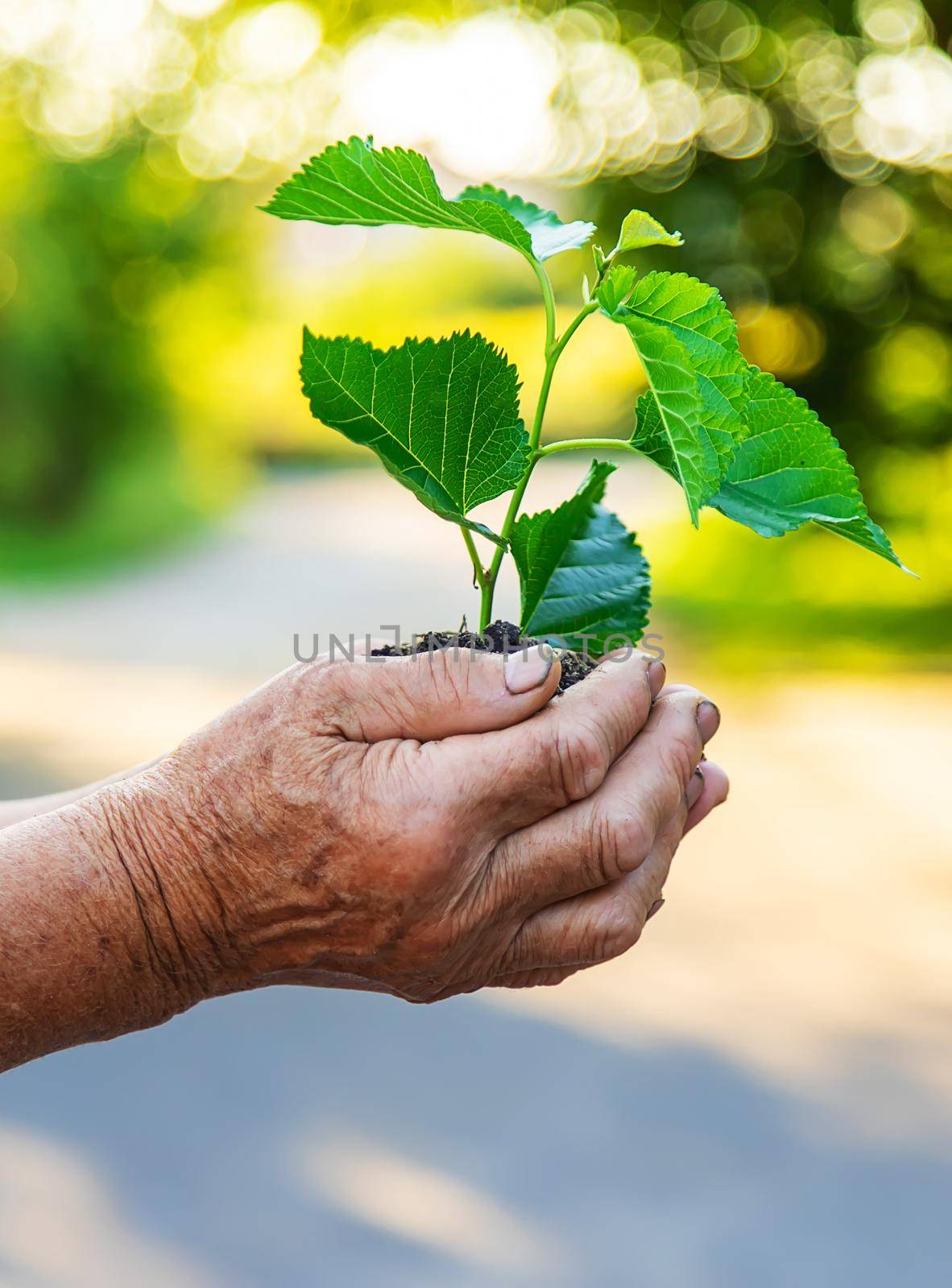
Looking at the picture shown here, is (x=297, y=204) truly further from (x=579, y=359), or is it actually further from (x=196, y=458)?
(x=196, y=458)

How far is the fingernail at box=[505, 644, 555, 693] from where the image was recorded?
0.85 m

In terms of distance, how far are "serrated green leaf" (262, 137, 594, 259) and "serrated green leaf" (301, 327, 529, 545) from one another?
0.26ft

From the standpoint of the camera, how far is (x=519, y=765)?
2.77ft

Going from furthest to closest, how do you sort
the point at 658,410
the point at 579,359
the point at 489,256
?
the point at 489,256, the point at 579,359, the point at 658,410

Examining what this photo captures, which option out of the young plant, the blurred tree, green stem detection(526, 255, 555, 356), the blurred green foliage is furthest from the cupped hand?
the blurred tree

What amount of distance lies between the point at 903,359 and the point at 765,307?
2.40 feet

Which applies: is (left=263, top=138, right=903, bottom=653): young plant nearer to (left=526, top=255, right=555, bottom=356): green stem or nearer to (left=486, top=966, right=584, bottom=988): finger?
(left=526, top=255, right=555, bottom=356): green stem

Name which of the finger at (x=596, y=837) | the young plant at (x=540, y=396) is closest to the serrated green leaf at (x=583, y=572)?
the young plant at (x=540, y=396)

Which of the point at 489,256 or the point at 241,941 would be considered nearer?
the point at 241,941

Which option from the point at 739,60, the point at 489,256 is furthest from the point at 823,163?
the point at 489,256

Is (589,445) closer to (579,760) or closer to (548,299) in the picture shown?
(548,299)

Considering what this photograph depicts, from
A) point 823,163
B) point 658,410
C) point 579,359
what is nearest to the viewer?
point 658,410

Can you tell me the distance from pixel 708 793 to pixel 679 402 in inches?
16.1

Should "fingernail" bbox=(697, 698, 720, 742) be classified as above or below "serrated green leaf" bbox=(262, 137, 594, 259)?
below
